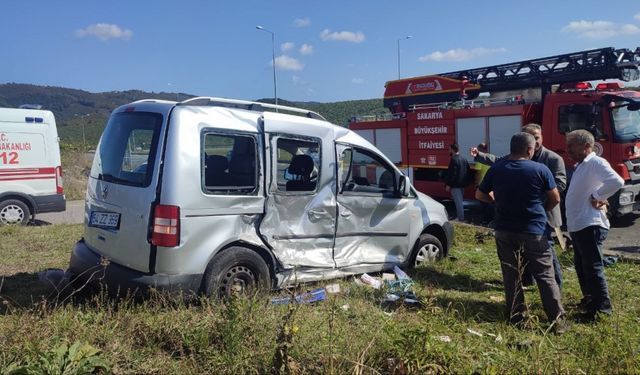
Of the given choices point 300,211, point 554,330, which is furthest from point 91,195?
point 554,330

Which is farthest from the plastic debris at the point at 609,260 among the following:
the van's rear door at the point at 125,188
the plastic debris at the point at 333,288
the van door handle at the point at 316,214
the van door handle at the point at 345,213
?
the van's rear door at the point at 125,188

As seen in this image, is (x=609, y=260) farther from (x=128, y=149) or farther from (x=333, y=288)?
(x=128, y=149)

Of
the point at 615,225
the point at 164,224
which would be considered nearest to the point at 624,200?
the point at 615,225

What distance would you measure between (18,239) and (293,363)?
24.9 feet

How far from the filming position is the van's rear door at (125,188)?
449 centimetres

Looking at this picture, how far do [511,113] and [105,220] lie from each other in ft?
29.6

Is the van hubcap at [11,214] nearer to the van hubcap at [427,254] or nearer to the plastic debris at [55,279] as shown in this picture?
the plastic debris at [55,279]

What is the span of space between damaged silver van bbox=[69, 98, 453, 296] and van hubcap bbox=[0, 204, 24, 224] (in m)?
6.96

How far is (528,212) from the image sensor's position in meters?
4.55

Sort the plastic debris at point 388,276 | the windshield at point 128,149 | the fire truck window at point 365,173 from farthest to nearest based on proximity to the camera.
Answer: the plastic debris at point 388,276 < the fire truck window at point 365,173 < the windshield at point 128,149

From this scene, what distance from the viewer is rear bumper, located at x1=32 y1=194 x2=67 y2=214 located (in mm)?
11164

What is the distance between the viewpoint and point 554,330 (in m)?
4.45

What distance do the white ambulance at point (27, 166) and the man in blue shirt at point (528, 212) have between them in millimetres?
9916

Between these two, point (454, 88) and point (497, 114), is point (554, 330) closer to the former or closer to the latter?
point (497, 114)
